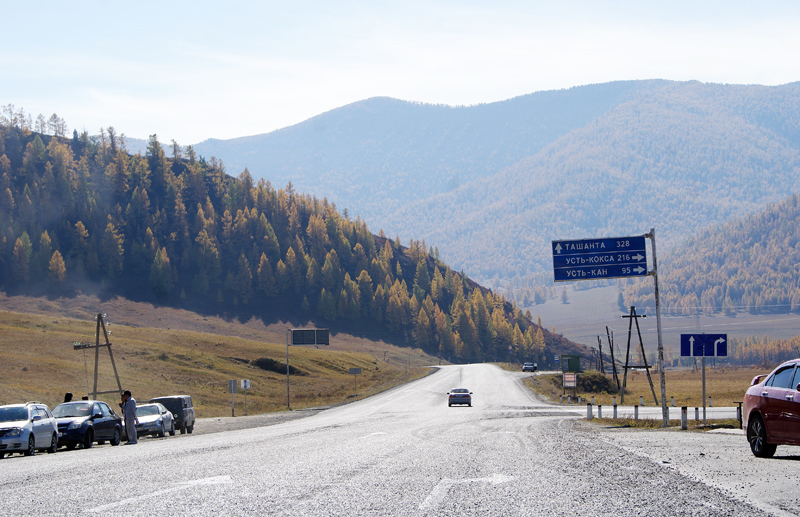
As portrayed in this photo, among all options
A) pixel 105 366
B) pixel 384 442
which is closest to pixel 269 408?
pixel 105 366

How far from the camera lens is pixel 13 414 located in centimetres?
2456

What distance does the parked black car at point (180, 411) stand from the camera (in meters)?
38.0

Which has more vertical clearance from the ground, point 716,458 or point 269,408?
point 716,458

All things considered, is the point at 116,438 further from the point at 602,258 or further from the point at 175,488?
the point at 602,258

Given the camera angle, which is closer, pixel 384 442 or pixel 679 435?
pixel 384 442

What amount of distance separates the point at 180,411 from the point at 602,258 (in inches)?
894

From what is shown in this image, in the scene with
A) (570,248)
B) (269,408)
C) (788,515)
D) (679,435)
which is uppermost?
(570,248)

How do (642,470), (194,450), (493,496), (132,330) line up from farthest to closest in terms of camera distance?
(132,330) < (194,450) < (642,470) < (493,496)

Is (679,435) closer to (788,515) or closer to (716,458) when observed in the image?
(716,458)

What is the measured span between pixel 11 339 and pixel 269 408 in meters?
38.5

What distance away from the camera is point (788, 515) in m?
10.3

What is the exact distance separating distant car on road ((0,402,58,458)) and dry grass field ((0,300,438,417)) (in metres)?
25.5

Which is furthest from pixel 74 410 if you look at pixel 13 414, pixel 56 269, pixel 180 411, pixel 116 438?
pixel 56 269

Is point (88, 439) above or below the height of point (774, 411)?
below
